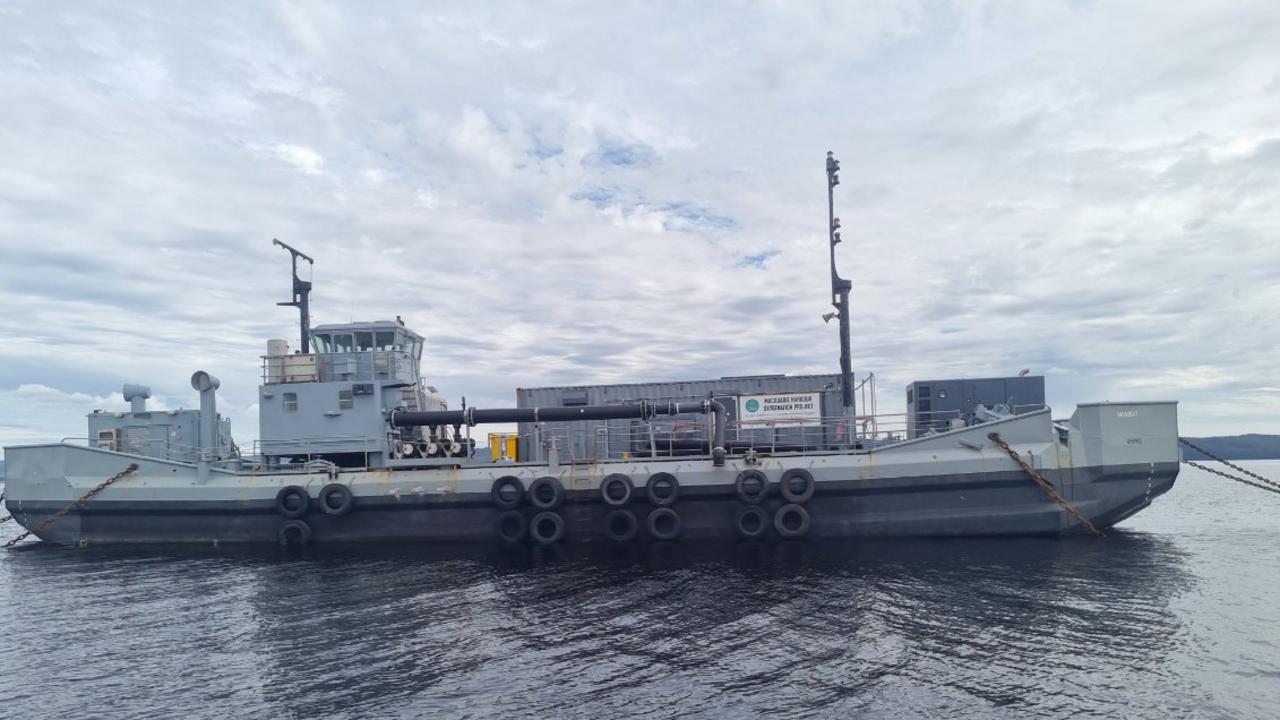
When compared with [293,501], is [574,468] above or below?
above

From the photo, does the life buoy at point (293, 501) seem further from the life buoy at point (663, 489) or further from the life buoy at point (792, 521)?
the life buoy at point (792, 521)

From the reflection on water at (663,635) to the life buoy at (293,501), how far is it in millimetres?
2394

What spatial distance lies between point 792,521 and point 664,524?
357 centimetres

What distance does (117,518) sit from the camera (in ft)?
78.2


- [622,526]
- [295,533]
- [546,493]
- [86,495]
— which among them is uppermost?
[86,495]

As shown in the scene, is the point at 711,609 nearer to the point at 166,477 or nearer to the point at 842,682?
the point at 842,682

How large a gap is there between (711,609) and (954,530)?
9835 millimetres

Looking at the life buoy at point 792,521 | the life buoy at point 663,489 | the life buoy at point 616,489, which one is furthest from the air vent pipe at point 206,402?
the life buoy at point 792,521

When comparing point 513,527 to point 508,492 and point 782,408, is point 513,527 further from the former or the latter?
point 782,408

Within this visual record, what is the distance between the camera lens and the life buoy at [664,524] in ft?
69.2

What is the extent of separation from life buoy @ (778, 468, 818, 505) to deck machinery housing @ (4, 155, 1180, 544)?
0.06 m

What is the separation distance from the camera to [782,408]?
2264 cm

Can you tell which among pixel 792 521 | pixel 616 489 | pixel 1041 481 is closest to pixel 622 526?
pixel 616 489

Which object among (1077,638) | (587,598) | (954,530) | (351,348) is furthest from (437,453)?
(1077,638)
